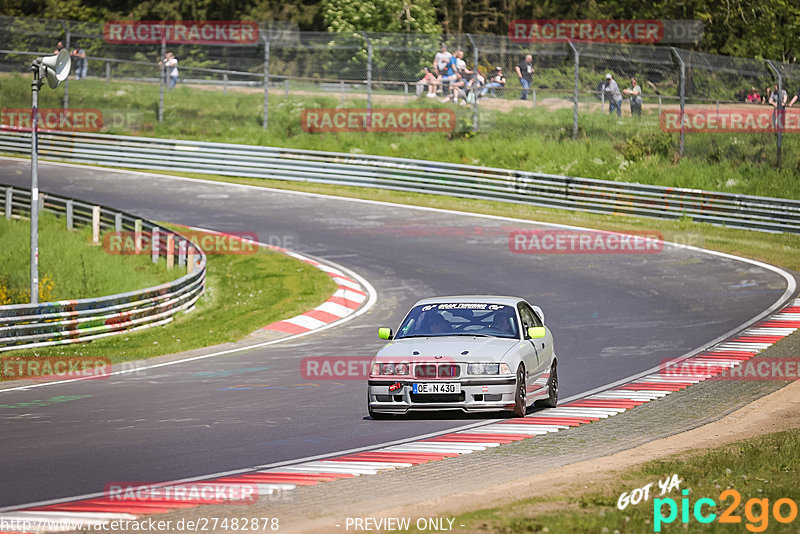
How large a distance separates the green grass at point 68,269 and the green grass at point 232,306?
154 centimetres

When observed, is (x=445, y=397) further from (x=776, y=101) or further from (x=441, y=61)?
(x=441, y=61)

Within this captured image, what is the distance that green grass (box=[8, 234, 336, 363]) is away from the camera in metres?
19.2

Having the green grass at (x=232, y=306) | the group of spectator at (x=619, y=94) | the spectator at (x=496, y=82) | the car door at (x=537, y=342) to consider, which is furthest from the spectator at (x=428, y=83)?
the car door at (x=537, y=342)

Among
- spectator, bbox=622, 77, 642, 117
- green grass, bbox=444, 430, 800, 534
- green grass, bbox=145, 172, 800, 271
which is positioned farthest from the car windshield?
spectator, bbox=622, 77, 642, 117

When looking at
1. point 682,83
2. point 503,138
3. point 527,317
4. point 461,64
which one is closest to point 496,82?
point 461,64

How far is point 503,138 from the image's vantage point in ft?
123

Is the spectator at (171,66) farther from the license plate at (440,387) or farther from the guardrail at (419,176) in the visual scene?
the license plate at (440,387)

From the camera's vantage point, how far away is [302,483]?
371 inches

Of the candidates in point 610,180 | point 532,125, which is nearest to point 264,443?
point 610,180

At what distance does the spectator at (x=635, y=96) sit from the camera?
34000 millimetres

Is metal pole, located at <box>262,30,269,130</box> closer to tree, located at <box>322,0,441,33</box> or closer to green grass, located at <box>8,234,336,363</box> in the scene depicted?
green grass, located at <box>8,234,336,363</box>

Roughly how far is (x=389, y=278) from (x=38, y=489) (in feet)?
52.4

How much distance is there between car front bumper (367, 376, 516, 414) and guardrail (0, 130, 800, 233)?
18.8 meters

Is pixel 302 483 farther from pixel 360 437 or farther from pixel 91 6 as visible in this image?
pixel 91 6
